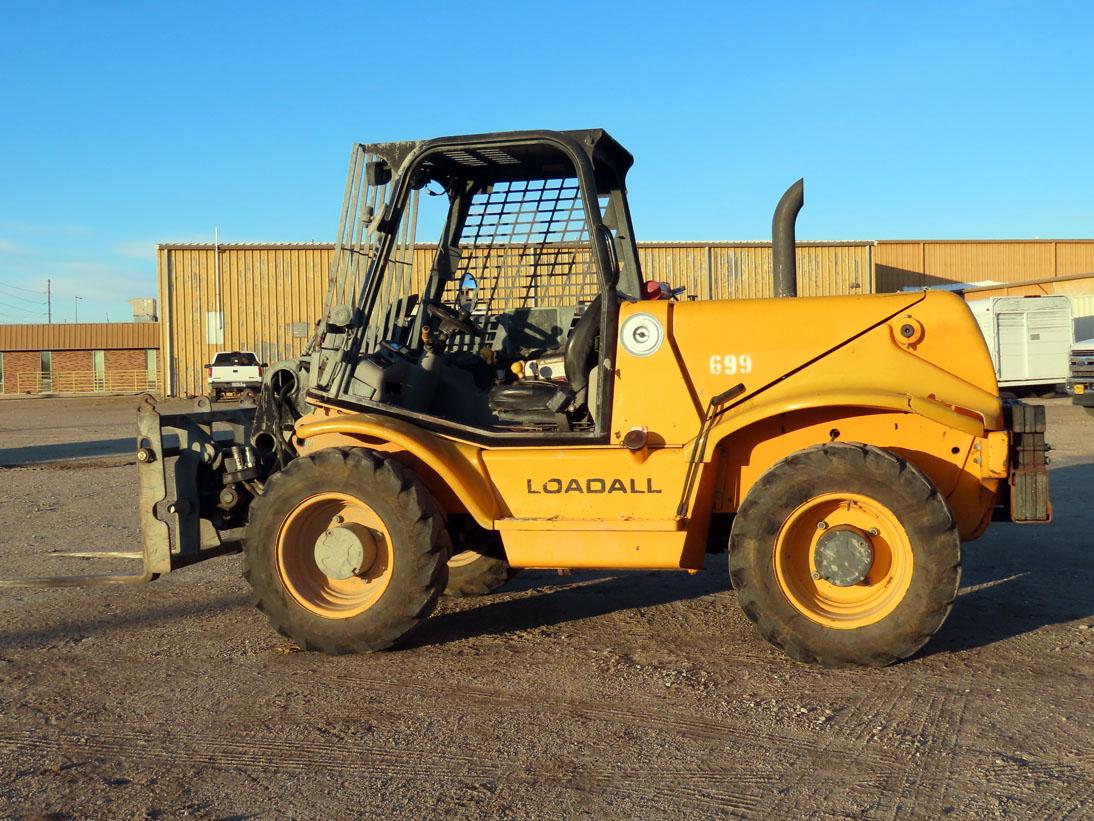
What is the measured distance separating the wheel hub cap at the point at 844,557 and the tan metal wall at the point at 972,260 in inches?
1424

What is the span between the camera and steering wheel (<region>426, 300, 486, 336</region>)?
6.26 meters

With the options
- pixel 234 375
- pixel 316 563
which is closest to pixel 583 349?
pixel 316 563

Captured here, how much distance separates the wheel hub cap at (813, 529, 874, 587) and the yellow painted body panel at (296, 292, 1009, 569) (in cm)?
56

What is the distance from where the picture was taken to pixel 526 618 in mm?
6457

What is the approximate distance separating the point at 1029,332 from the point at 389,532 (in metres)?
24.7

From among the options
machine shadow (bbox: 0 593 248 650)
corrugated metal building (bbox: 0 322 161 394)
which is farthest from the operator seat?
corrugated metal building (bbox: 0 322 161 394)

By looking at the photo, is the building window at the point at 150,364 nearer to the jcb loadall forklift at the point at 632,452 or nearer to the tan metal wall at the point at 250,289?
the tan metal wall at the point at 250,289

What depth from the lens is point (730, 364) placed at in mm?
5395

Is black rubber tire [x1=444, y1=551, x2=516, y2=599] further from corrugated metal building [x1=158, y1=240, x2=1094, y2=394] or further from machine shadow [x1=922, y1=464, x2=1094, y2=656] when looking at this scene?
corrugated metal building [x1=158, y1=240, x2=1094, y2=394]

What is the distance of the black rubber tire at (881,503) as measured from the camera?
496 cm

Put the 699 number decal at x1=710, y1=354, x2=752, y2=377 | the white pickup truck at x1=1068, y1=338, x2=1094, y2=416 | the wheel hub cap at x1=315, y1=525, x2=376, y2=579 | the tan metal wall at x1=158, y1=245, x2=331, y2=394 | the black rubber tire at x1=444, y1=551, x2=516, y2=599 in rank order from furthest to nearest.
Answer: the tan metal wall at x1=158, y1=245, x2=331, y2=394 < the white pickup truck at x1=1068, y1=338, x2=1094, y2=416 < the black rubber tire at x1=444, y1=551, x2=516, y2=599 < the wheel hub cap at x1=315, y1=525, x2=376, y2=579 < the 699 number decal at x1=710, y1=354, x2=752, y2=377

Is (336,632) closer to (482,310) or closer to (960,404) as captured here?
(482,310)

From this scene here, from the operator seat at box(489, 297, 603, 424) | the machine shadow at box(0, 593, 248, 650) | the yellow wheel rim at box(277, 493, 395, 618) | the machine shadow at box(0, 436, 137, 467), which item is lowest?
the machine shadow at box(0, 593, 248, 650)

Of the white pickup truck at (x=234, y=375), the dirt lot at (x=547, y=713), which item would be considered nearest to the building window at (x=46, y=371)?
the white pickup truck at (x=234, y=375)
